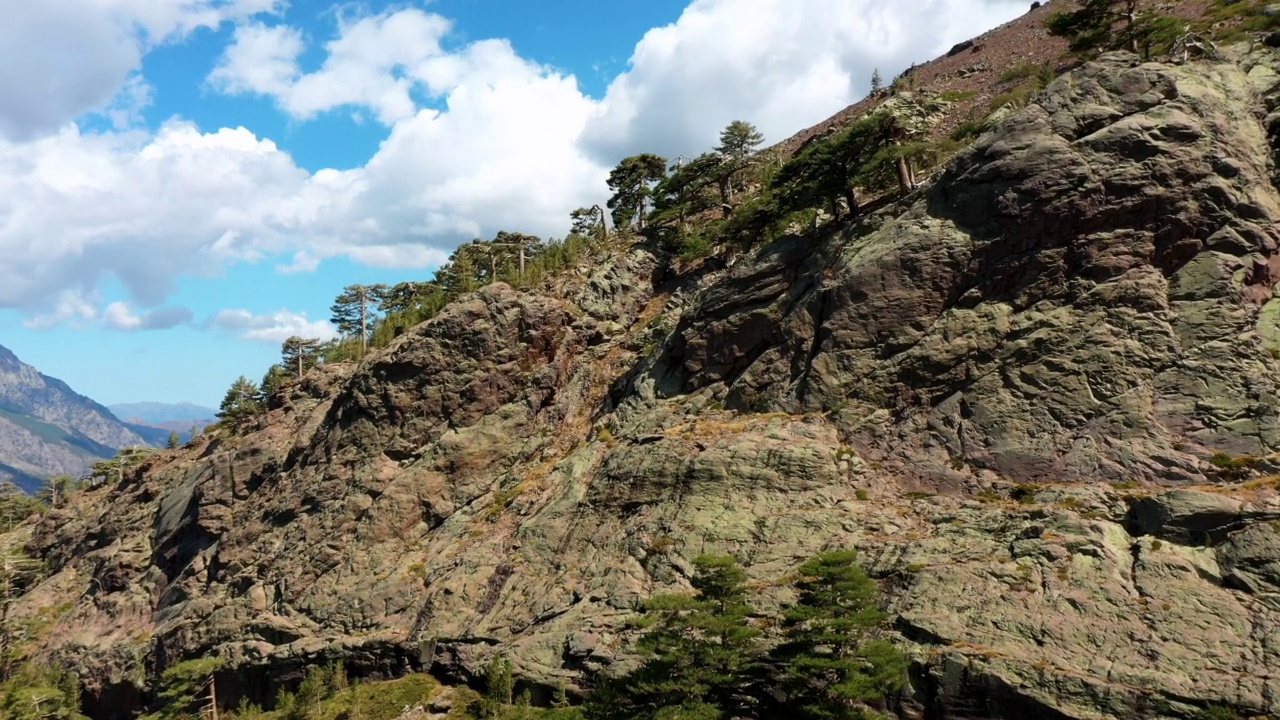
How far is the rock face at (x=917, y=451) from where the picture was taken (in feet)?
87.4

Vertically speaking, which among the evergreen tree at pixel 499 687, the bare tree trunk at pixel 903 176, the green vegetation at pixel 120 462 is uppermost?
the bare tree trunk at pixel 903 176

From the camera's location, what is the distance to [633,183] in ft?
294

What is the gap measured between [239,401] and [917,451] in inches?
3680

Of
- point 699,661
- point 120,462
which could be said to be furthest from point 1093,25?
point 120,462

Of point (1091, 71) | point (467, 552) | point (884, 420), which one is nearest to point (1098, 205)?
point (1091, 71)

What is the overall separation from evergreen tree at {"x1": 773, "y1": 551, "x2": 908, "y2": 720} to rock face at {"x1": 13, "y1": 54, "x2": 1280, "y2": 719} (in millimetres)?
2481

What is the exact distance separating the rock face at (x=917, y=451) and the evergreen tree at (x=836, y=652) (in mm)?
2481

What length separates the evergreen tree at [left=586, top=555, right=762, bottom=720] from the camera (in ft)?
88.5

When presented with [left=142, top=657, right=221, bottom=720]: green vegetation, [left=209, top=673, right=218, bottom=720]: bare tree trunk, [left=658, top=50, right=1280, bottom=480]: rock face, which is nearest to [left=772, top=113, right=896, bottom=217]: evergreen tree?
[left=658, top=50, right=1280, bottom=480]: rock face

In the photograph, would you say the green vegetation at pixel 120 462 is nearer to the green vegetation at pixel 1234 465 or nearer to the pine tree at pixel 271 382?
the pine tree at pixel 271 382

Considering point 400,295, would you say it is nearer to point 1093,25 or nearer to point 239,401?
point 239,401

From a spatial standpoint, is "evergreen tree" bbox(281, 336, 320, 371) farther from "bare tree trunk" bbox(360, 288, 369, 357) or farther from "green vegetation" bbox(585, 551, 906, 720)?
"green vegetation" bbox(585, 551, 906, 720)

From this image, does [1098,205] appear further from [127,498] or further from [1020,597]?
[127,498]

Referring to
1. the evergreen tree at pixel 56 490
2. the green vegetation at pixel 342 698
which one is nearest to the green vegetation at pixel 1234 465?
the green vegetation at pixel 342 698
